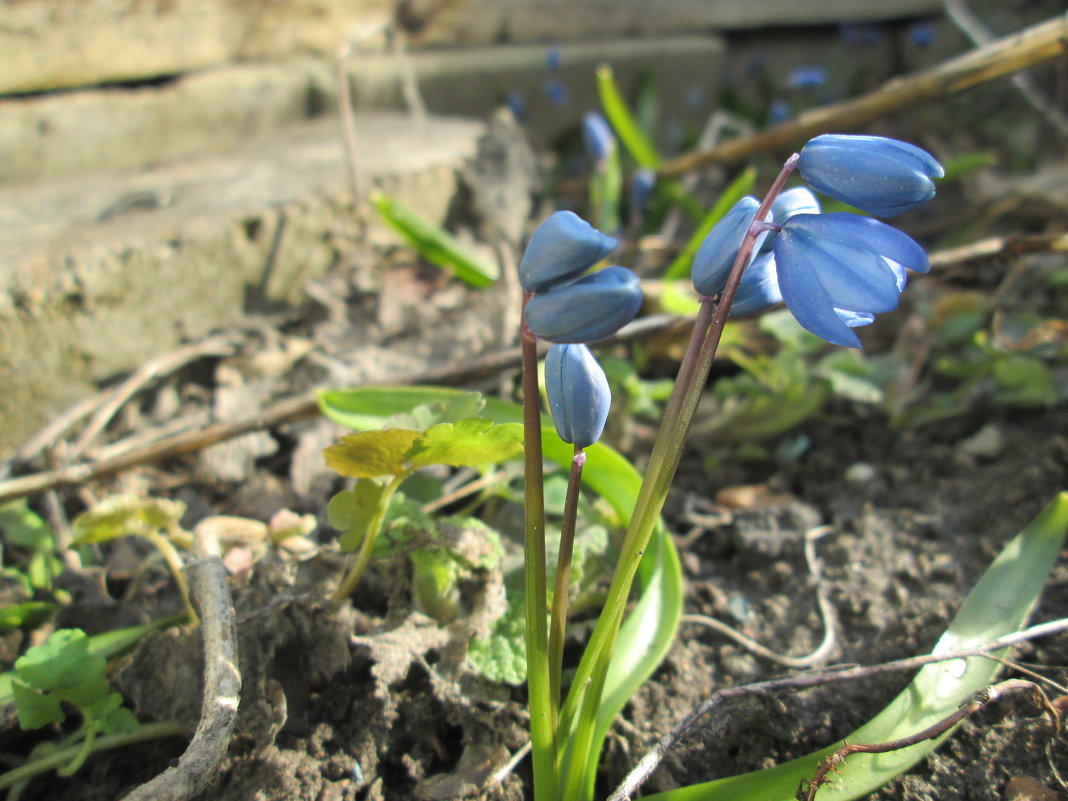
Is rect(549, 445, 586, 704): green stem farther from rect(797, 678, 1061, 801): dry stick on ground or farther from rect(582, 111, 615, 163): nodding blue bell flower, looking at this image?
rect(582, 111, 615, 163): nodding blue bell flower

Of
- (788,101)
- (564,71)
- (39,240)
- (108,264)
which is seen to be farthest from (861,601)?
(788,101)

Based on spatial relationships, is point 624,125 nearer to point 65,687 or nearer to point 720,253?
point 720,253

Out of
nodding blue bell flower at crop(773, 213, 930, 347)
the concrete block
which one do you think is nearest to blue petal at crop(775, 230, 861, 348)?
nodding blue bell flower at crop(773, 213, 930, 347)

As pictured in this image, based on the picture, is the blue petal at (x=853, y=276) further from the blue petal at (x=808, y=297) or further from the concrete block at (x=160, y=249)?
the concrete block at (x=160, y=249)

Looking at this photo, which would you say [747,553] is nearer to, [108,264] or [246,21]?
[108,264]

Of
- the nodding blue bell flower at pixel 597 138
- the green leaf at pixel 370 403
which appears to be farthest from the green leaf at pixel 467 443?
the nodding blue bell flower at pixel 597 138
